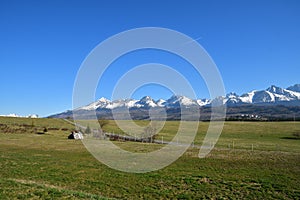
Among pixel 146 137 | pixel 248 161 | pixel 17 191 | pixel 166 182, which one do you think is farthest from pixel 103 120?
pixel 17 191

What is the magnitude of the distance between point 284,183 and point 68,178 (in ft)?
66.9

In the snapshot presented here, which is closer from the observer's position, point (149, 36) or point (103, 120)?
point (149, 36)

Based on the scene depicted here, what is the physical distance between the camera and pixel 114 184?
26.8m

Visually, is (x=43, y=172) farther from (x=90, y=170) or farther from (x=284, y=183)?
(x=284, y=183)

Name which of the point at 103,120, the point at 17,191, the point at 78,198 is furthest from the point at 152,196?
the point at 103,120

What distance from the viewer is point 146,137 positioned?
8194cm

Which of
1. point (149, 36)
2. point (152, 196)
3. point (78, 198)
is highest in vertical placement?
point (149, 36)

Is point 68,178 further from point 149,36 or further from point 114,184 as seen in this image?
point 149,36

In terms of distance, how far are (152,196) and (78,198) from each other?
8.05m

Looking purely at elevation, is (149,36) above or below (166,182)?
above

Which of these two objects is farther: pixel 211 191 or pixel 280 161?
pixel 280 161

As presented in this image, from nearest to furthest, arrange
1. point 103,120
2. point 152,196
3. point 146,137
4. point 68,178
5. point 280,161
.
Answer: point 152,196 < point 68,178 < point 280,161 < point 146,137 < point 103,120

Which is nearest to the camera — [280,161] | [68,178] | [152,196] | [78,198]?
[78,198]

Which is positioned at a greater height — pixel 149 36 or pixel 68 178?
pixel 149 36
